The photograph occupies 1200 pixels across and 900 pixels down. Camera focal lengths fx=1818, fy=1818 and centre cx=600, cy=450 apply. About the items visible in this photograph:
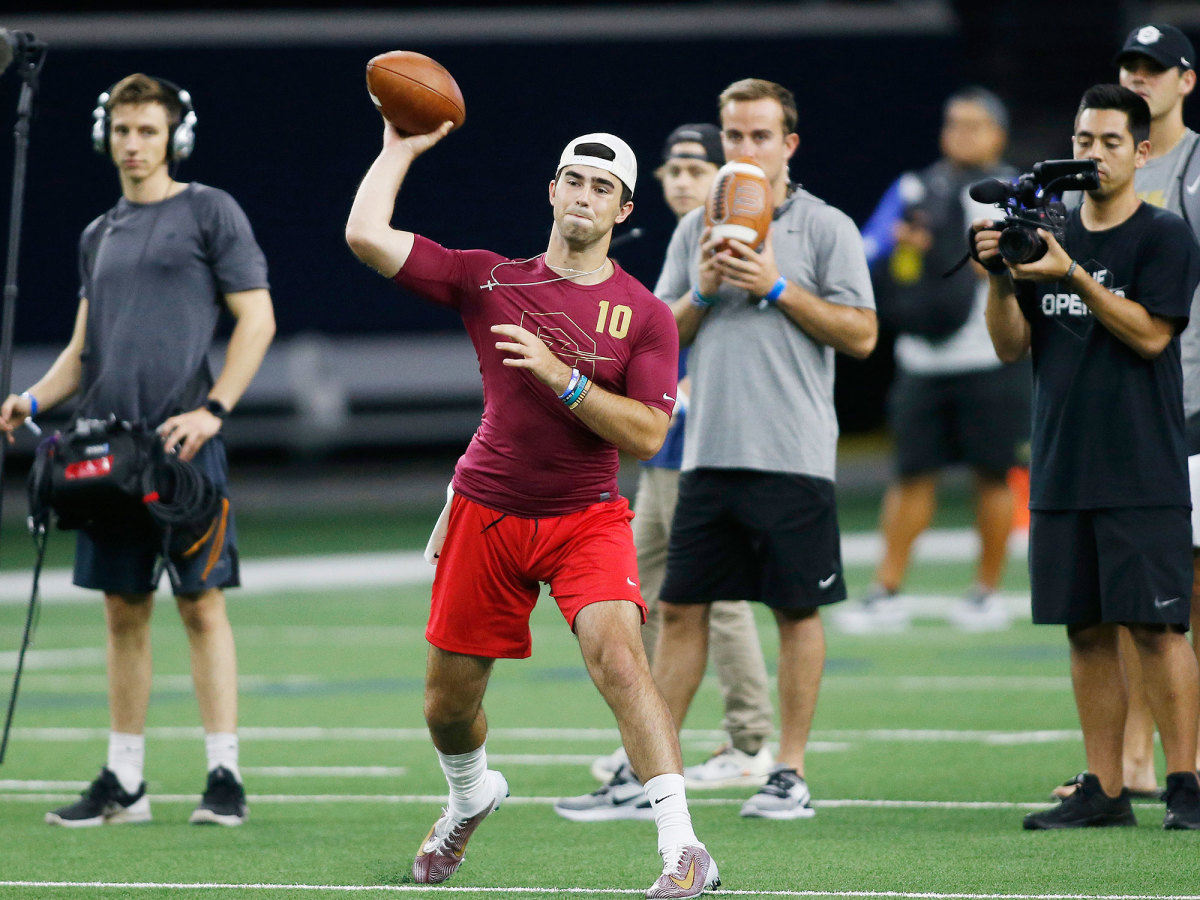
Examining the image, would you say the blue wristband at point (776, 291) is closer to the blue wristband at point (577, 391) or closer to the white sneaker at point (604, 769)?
the blue wristband at point (577, 391)

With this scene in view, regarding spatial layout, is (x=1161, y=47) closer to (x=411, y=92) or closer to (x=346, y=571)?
(x=411, y=92)

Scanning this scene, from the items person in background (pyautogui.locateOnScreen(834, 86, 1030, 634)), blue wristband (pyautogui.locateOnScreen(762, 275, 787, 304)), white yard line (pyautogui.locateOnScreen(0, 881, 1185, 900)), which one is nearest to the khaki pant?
blue wristband (pyautogui.locateOnScreen(762, 275, 787, 304))

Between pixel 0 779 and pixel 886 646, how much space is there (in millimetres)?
4984

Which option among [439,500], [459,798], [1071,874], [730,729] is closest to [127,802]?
[459,798]

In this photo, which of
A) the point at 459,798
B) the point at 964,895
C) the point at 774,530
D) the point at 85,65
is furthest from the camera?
the point at 85,65

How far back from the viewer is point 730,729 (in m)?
6.68

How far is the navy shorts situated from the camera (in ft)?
19.5

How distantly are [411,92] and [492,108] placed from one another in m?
16.6

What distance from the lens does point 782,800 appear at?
5828mm

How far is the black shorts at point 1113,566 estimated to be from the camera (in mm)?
5398

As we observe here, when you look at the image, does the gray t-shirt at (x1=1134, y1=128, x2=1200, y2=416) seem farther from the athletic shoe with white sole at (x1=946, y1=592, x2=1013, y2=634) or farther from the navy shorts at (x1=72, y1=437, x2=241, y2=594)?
the athletic shoe with white sole at (x1=946, y1=592, x2=1013, y2=634)

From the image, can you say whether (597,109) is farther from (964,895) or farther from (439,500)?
(964,895)

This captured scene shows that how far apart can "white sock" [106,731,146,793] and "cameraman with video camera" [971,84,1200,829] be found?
2.89 metres

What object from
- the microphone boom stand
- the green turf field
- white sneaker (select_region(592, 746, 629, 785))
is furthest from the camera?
white sneaker (select_region(592, 746, 629, 785))
